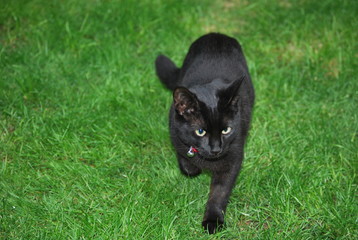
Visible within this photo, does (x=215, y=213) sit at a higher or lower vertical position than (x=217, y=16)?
lower

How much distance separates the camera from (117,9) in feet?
15.5

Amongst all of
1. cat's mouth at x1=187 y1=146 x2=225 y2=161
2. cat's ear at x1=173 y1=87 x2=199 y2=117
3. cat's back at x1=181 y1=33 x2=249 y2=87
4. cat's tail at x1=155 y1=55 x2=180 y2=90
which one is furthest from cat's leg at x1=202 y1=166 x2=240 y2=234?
cat's tail at x1=155 y1=55 x2=180 y2=90

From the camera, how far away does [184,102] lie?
2.67 m

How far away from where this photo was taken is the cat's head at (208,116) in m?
2.63

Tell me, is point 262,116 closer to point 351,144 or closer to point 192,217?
point 351,144

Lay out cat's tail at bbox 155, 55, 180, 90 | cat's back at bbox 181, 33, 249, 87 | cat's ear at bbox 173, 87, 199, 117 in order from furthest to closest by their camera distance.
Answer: cat's tail at bbox 155, 55, 180, 90
cat's back at bbox 181, 33, 249, 87
cat's ear at bbox 173, 87, 199, 117

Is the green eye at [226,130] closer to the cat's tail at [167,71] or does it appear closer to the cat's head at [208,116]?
the cat's head at [208,116]

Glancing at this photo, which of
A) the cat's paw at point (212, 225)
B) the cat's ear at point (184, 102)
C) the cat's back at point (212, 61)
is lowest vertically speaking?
the cat's paw at point (212, 225)

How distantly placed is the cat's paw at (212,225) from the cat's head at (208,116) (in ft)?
1.38

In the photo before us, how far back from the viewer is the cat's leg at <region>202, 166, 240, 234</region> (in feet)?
9.20

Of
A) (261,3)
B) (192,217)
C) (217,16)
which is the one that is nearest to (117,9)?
(217,16)

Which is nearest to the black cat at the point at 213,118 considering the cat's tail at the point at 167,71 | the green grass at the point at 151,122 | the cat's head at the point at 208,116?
the cat's head at the point at 208,116

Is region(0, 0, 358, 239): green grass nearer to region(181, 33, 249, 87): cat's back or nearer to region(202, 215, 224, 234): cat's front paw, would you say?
region(202, 215, 224, 234): cat's front paw

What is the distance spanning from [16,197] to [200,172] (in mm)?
1295
